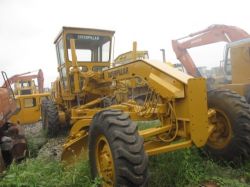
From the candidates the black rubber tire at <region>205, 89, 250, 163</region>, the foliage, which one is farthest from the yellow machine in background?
the black rubber tire at <region>205, 89, 250, 163</region>

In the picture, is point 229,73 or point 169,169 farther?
point 229,73

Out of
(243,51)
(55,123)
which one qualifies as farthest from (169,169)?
(243,51)

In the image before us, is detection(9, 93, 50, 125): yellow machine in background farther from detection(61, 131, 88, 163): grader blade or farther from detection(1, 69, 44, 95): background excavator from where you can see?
detection(61, 131, 88, 163): grader blade

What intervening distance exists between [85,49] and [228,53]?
15.4ft

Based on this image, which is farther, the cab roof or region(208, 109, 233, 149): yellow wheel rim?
the cab roof

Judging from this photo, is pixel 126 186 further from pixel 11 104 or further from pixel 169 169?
pixel 11 104

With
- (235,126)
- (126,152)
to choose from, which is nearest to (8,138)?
(126,152)

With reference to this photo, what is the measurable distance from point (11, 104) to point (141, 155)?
216 inches

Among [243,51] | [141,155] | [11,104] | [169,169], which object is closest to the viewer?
[141,155]

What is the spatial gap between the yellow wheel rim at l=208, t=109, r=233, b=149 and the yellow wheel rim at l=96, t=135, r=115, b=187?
1.81 meters

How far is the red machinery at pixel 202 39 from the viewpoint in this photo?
1264 centimetres

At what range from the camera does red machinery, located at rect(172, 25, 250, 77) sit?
12.6 metres

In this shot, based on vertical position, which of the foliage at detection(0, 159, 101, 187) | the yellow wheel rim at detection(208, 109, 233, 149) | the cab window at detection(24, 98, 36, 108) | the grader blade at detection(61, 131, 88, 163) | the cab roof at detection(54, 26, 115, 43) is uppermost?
the cab roof at detection(54, 26, 115, 43)

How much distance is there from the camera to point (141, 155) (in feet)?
12.0
